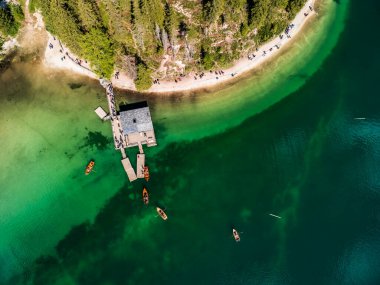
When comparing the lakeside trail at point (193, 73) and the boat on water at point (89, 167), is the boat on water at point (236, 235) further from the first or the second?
the boat on water at point (89, 167)

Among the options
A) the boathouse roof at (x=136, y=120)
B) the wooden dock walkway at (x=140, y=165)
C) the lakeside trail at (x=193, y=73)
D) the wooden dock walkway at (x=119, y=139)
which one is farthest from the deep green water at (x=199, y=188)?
the boathouse roof at (x=136, y=120)

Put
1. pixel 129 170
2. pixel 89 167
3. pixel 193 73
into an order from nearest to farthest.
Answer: pixel 89 167 < pixel 129 170 < pixel 193 73

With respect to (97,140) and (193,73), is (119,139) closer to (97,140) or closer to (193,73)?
(97,140)

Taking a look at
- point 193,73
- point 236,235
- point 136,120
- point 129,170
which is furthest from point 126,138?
point 236,235

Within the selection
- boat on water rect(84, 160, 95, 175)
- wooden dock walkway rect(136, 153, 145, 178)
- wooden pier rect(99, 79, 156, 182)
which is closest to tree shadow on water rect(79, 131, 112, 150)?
wooden pier rect(99, 79, 156, 182)

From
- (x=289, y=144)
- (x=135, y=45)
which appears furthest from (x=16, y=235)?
(x=289, y=144)
